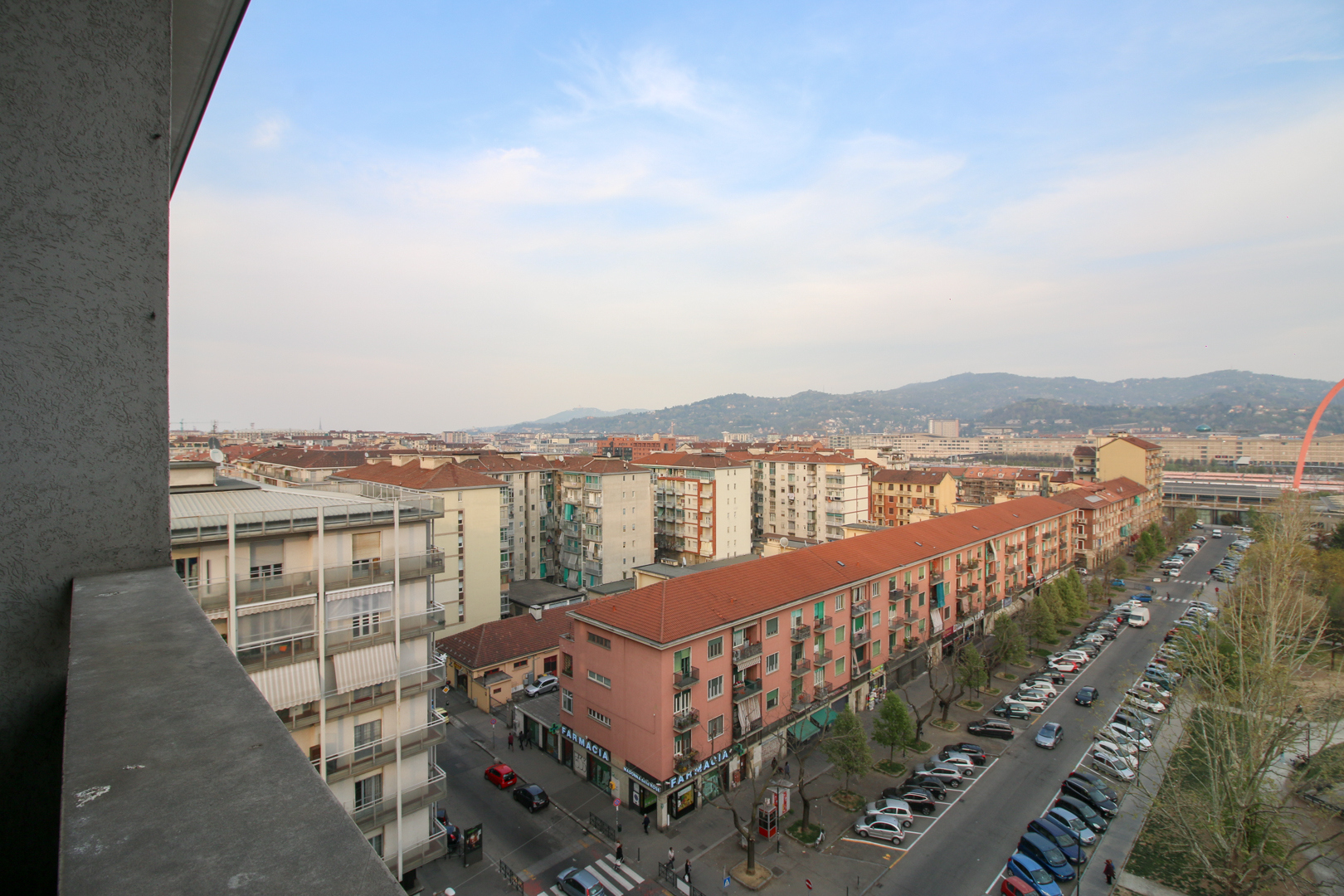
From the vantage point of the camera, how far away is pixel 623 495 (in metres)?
39.0

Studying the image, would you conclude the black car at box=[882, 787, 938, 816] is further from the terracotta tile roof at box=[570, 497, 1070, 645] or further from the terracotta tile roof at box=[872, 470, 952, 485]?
the terracotta tile roof at box=[872, 470, 952, 485]

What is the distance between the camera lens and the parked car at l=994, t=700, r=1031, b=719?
74.7ft

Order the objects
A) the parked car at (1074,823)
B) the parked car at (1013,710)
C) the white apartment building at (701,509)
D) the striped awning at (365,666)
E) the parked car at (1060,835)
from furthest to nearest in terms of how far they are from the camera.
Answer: the white apartment building at (701,509), the parked car at (1013,710), the parked car at (1074,823), the parked car at (1060,835), the striped awning at (365,666)

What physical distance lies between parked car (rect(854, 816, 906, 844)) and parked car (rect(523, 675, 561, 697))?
41.1ft

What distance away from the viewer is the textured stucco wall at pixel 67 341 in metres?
2.37

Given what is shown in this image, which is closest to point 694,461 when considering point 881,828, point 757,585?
point 757,585

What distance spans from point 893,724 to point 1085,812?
5.05 meters

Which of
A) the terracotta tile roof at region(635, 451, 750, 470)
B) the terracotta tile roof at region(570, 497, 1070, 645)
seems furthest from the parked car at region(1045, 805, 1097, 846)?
the terracotta tile roof at region(635, 451, 750, 470)

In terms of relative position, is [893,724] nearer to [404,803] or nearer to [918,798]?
[918,798]

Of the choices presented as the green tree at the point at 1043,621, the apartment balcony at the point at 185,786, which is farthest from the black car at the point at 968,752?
the apartment balcony at the point at 185,786

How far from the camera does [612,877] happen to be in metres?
14.4

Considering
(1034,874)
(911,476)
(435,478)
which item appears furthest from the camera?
(911,476)

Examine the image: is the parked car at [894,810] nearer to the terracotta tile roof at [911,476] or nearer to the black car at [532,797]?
the black car at [532,797]

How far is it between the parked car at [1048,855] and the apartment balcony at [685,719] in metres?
8.27
